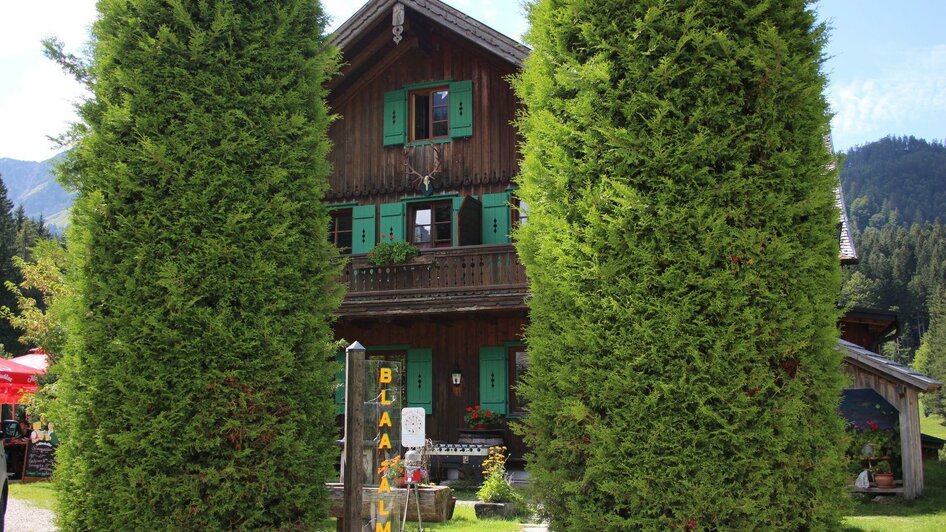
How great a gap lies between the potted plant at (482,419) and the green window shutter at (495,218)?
3375 millimetres

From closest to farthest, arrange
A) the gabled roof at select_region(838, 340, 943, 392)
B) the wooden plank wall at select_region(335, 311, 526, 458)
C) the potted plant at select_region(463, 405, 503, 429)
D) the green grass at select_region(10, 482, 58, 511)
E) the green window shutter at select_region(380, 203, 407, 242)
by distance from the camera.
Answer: the green grass at select_region(10, 482, 58, 511) → the gabled roof at select_region(838, 340, 943, 392) → the potted plant at select_region(463, 405, 503, 429) → the wooden plank wall at select_region(335, 311, 526, 458) → the green window shutter at select_region(380, 203, 407, 242)

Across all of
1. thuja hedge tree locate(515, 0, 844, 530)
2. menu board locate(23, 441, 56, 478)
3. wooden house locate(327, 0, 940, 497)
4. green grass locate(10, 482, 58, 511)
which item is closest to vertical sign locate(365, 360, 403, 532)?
thuja hedge tree locate(515, 0, 844, 530)

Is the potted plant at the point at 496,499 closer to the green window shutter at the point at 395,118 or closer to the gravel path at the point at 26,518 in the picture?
the gravel path at the point at 26,518

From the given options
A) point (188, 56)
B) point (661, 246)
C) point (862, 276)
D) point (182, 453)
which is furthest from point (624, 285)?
point (862, 276)

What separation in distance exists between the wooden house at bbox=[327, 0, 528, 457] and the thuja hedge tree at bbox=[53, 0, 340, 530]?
30.6 ft

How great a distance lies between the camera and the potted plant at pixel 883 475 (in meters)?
13.3

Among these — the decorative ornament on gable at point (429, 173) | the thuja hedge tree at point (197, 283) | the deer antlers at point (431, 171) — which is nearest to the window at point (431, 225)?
the decorative ornament on gable at point (429, 173)

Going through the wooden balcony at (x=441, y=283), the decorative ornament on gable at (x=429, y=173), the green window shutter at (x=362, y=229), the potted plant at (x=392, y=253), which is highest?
the decorative ornament on gable at (x=429, y=173)

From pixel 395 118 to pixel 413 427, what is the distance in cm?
1057

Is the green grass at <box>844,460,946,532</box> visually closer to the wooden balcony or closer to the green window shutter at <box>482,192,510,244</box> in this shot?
the wooden balcony

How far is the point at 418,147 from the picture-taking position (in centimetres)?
1717

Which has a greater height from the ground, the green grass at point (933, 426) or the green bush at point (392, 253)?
the green bush at point (392, 253)

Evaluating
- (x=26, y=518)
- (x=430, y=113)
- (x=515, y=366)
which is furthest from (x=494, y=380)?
(x=26, y=518)

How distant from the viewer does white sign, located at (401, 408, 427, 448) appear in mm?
7938
